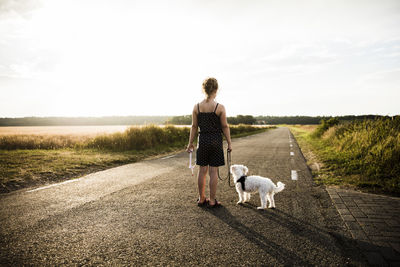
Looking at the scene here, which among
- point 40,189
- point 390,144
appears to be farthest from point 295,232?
point 390,144

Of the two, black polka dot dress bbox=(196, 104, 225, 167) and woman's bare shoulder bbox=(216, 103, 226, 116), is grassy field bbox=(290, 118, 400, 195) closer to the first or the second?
black polka dot dress bbox=(196, 104, 225, 167)

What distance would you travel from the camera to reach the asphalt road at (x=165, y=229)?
2623 millimetres

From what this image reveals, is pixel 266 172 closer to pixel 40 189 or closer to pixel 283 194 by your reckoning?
pixel 283 194

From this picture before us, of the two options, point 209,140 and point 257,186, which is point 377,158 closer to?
point 257,186

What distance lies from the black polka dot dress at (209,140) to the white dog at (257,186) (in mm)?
537

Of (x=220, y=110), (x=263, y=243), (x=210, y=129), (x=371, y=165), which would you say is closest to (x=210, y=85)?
(x=220, y=110)

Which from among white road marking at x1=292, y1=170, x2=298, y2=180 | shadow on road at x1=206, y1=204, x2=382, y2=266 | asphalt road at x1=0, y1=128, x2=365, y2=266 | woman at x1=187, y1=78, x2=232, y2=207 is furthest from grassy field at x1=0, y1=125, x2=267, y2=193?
white road marking at x1=292, y1=170, x2=298, y2=180

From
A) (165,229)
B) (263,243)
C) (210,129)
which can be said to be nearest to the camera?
(263,243)

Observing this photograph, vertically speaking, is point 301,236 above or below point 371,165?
below

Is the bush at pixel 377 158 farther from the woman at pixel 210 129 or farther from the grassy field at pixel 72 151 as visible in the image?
the grassy field at pixel 72 151

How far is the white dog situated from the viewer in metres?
4.22

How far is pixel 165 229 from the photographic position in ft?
10.9

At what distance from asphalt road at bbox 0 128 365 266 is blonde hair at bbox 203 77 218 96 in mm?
2150

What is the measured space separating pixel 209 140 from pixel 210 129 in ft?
0.67
